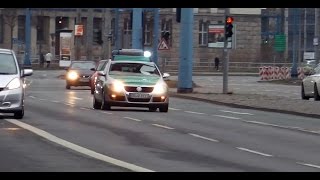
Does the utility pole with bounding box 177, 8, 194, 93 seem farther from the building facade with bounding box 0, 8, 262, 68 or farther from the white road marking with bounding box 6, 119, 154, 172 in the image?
the building facade with bounding box 0, 8, 262, 68

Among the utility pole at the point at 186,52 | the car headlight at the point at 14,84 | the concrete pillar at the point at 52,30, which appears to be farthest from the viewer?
the concrete pillar at the point at 52,30

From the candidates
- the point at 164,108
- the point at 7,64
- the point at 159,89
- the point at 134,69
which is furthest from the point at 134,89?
the point at 7,64

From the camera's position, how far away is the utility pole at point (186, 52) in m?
42.0

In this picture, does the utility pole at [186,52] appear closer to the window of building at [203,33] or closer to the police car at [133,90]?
the police car at [133,90]

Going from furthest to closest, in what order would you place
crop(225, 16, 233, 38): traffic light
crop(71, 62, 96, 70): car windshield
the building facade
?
the building facade
crop(71, 62, 96, 70): car windshield
crop(225, 16, 233, 38): traffic light

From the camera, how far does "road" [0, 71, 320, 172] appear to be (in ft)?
46.0

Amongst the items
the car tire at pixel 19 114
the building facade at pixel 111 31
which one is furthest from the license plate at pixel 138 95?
the building facade at pixel 111 31

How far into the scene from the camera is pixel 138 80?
26484 mm

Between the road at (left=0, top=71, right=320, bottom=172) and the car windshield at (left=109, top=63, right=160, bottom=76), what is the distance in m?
1.17

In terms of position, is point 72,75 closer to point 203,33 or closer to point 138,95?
point 138,95

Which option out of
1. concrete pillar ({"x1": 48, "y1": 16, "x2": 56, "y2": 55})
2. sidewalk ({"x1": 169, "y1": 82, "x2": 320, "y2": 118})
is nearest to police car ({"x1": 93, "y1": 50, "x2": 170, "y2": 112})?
sidewalk ({"x1": 169, "y1": 82, "x2": 320, "y2": 118})

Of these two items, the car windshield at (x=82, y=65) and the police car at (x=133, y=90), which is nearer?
the police car at (x=133, y=90)
